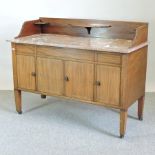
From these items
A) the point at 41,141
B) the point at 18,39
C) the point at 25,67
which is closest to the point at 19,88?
the point at 25,67

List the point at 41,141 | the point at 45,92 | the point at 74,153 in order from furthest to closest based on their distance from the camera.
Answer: the point at 45,92 → the point at 41,141 → the point at 74,153

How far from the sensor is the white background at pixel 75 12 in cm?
355

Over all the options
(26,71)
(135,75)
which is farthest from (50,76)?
(135,75)

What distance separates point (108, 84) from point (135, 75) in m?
0.25

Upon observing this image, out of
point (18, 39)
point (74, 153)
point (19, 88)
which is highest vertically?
point (18, 39)

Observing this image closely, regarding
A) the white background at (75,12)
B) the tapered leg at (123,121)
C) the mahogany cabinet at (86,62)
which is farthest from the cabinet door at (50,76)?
the white background at (75,12)

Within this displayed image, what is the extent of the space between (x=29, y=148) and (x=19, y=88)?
2.41ft

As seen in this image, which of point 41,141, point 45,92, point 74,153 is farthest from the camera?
point 45,92

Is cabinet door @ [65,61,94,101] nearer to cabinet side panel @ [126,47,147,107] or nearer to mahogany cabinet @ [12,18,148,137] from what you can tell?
mahogany cabinet @ [12,18,148,137]

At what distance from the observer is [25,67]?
3064 millimetres

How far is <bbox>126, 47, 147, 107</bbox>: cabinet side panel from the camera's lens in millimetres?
2643

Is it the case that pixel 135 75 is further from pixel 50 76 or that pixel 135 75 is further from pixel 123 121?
pixel 50 76

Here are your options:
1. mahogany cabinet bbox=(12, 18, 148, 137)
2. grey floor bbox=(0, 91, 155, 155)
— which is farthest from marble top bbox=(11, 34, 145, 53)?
grey floor bbox=(0, 91, 155, 155)

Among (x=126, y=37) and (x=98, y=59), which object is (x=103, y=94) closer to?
(x=98, y=59)
